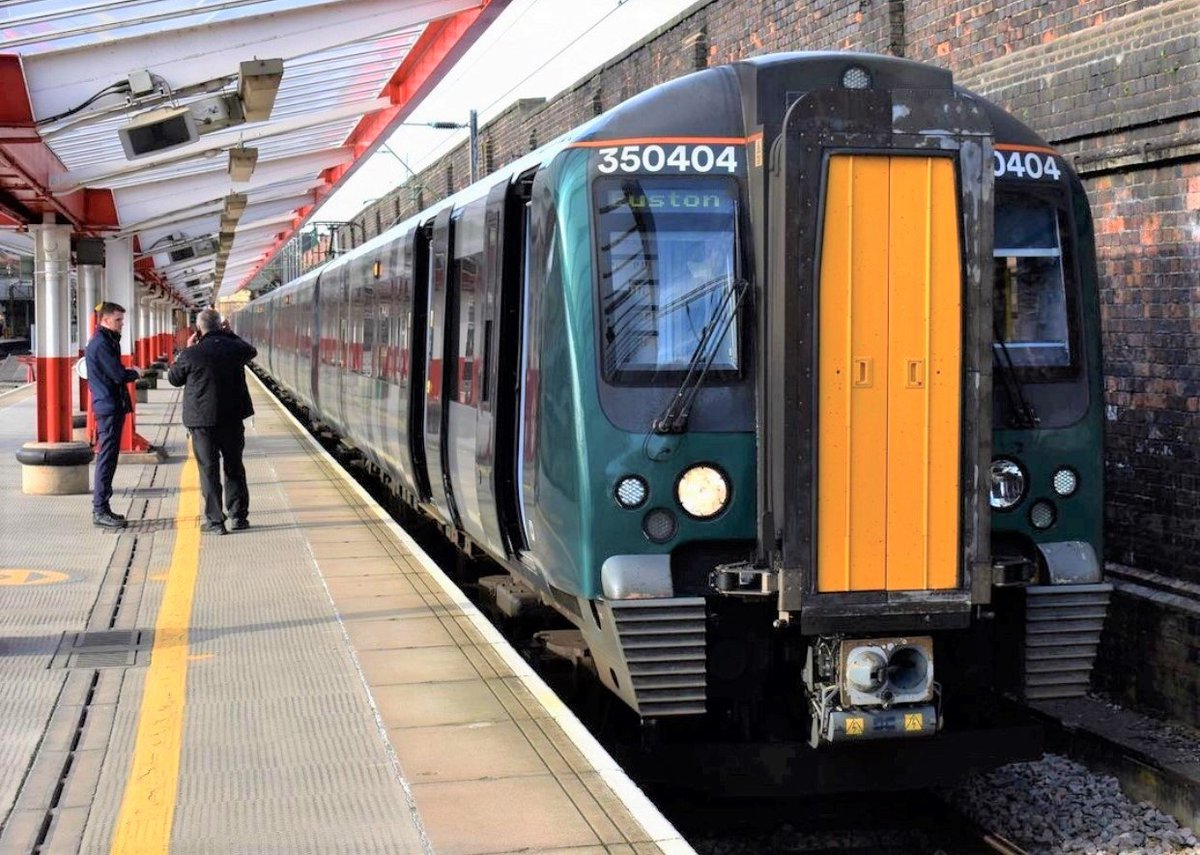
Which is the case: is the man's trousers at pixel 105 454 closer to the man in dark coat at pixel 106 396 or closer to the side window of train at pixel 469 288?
the man in dark coat at pixel 106 396

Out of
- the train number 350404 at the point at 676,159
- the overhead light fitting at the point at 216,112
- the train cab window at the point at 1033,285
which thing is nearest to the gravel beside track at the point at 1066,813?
the train cab window at the point at 1033,285

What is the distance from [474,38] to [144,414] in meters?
18.3

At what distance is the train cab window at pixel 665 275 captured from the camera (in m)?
6.06

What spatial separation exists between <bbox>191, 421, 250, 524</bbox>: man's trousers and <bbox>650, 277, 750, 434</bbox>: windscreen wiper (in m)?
6.89

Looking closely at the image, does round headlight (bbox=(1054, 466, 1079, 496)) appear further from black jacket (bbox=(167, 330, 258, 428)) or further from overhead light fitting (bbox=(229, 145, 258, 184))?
overhead light fitting (bbox=(229, 145, 258, 184))

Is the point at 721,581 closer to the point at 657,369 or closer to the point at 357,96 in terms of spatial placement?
the point at 657,369

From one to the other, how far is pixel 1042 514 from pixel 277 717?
3264 mm

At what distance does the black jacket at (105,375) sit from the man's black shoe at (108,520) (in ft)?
2.71

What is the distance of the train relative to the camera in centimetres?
563

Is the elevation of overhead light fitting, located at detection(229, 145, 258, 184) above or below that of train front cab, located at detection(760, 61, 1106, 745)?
above

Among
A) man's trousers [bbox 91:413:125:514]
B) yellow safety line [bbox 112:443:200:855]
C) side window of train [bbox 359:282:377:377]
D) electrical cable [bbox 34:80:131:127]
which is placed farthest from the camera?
side window of train [bbox 359:282:377:377]

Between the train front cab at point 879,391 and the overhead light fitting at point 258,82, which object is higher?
the overhead light fitting at point 258,82

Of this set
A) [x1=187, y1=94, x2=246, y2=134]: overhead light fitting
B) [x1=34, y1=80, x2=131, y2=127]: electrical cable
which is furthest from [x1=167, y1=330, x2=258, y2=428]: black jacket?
[x1=34, y1=80, x2=131, y2=127]: electrical cable

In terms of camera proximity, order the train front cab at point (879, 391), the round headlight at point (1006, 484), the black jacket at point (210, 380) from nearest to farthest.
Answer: the train front cab at point (879, 391) → the round headlight at point (1006, 484) → the black jacket at point (210, 380)
